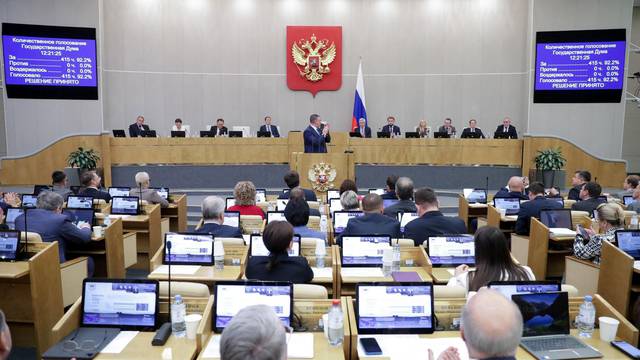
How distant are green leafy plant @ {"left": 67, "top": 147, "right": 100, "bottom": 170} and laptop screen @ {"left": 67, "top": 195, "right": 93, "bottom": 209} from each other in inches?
186

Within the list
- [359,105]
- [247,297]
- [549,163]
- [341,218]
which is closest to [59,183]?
[341,218]

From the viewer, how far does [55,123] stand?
47.4 ft

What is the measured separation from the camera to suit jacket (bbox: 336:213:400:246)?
5066mm

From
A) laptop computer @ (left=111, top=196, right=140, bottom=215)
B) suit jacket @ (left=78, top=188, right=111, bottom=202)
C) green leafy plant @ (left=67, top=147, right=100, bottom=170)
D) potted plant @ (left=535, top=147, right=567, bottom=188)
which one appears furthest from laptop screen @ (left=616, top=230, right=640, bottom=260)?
green leafy plant @ (left=67, top=147, right=100, bottom=170)

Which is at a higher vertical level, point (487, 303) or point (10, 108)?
point (10, 108)

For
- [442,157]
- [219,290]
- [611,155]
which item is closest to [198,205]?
[442,157]

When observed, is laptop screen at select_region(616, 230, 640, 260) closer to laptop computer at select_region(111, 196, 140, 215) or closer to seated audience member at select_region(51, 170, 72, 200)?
laptop computer at select_region(111, 196, 140, 215)

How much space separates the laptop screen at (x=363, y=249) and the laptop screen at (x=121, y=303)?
6.25 feet

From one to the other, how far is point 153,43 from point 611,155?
13.1 metres

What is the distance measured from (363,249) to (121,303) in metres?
2.17

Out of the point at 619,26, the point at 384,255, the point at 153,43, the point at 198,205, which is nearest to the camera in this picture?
the point at 384,255

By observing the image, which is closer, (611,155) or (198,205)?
(198,205)

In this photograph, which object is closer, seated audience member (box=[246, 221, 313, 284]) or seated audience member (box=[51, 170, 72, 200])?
seated audience member (box=[246, 221, 313, 284])

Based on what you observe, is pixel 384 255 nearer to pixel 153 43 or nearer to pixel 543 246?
pixel 543 246
